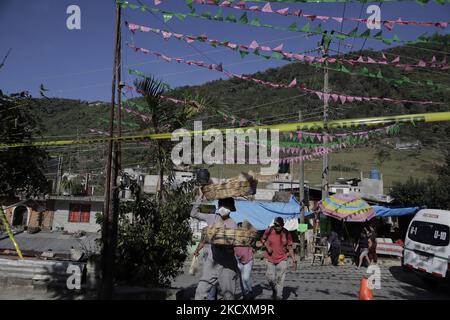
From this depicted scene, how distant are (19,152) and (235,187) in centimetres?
426

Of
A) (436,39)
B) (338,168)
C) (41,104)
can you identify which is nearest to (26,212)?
(41,104)

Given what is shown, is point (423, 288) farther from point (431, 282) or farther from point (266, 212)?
point (266, 212)

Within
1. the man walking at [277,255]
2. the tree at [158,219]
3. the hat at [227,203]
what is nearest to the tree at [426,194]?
the man walking at [277,255]

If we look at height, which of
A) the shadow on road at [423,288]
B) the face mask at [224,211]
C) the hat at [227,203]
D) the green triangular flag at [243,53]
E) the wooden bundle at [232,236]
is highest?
the green triangular flag at [243,53]

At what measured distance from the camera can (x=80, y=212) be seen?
103 feet

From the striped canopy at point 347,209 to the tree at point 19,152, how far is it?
48.0 ft

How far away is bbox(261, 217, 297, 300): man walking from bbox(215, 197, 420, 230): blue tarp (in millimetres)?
13682

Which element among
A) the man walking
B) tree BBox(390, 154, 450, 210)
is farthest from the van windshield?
tree BBox(390, 154, 450, 210)

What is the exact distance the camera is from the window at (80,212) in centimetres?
3122

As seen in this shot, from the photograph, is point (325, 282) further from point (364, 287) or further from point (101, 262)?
point (101, 262)

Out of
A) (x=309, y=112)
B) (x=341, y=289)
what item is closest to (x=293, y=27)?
(x=341, y=289)

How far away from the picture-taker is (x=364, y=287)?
6.39m

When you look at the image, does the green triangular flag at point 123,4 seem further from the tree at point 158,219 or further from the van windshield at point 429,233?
the van windshield at point 429,233
